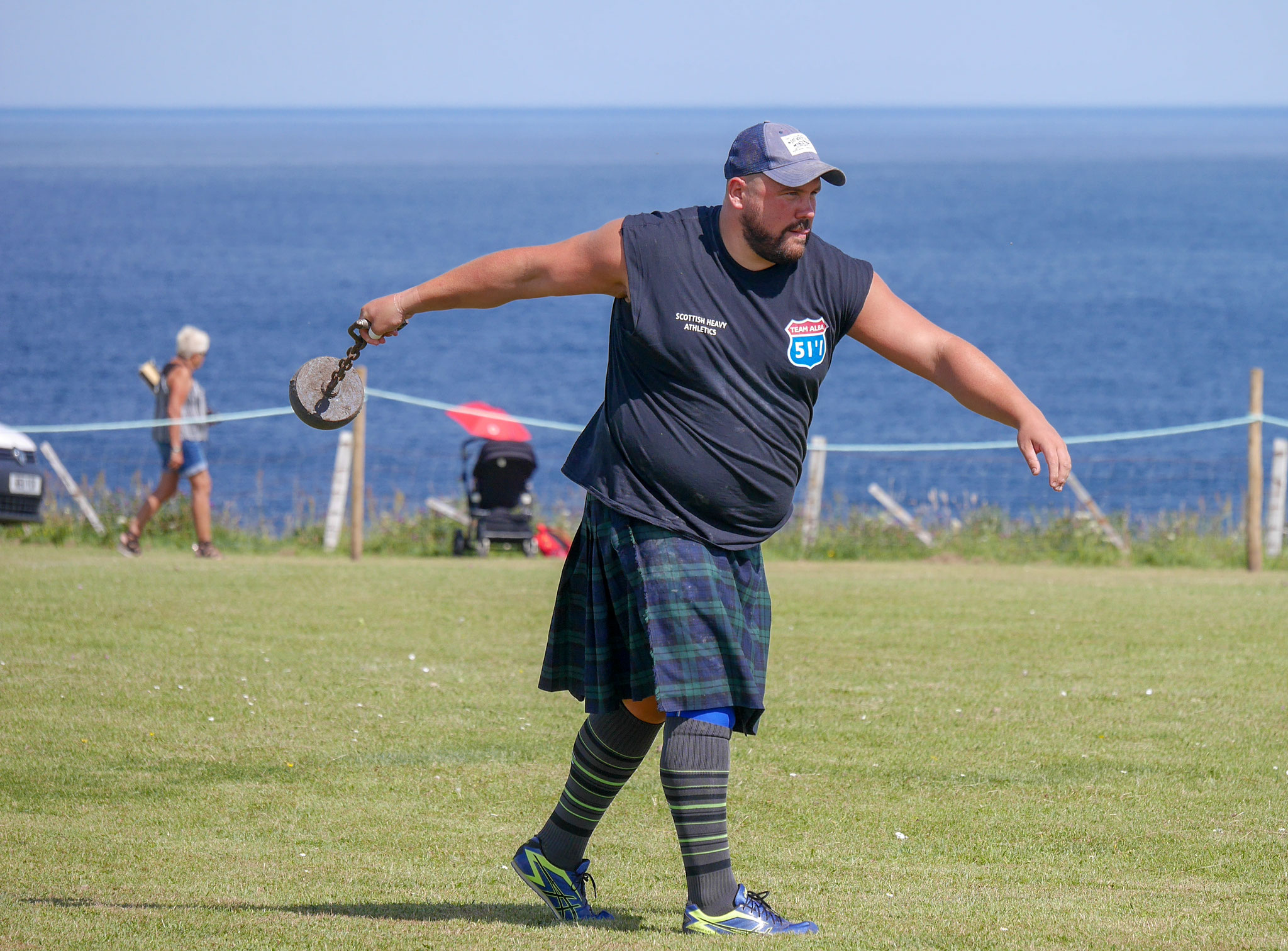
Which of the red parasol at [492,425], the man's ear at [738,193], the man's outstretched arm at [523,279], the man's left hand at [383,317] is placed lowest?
the man's left hand at [383,317]

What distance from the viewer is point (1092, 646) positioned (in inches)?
330

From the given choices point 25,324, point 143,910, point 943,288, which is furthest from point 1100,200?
point 143,910

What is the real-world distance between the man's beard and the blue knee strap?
3.81 feet

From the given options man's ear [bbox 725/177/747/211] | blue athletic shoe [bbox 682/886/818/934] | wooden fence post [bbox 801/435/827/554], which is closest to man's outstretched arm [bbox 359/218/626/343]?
man's ear [bbox 725/177/747/211]

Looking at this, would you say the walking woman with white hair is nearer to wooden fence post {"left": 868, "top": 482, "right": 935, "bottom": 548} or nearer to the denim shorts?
the denim shorts

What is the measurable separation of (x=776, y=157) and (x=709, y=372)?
567mm

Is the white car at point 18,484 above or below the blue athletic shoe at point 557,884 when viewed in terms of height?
above

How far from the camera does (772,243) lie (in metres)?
3.86

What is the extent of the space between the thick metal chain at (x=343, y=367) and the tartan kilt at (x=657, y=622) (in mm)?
779

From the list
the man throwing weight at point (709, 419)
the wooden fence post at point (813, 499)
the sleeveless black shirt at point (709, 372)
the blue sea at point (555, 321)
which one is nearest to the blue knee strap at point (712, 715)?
the man throwing weight at point (709, 419)

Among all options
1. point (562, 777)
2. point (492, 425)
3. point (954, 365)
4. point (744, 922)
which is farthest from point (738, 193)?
point (492, 425)

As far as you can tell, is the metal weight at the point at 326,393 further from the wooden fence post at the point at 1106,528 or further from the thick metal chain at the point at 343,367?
the wooden fence post at the point at 1106,528

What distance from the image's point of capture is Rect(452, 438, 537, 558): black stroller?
44.8 feet

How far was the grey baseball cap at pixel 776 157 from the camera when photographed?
381 centimetres
